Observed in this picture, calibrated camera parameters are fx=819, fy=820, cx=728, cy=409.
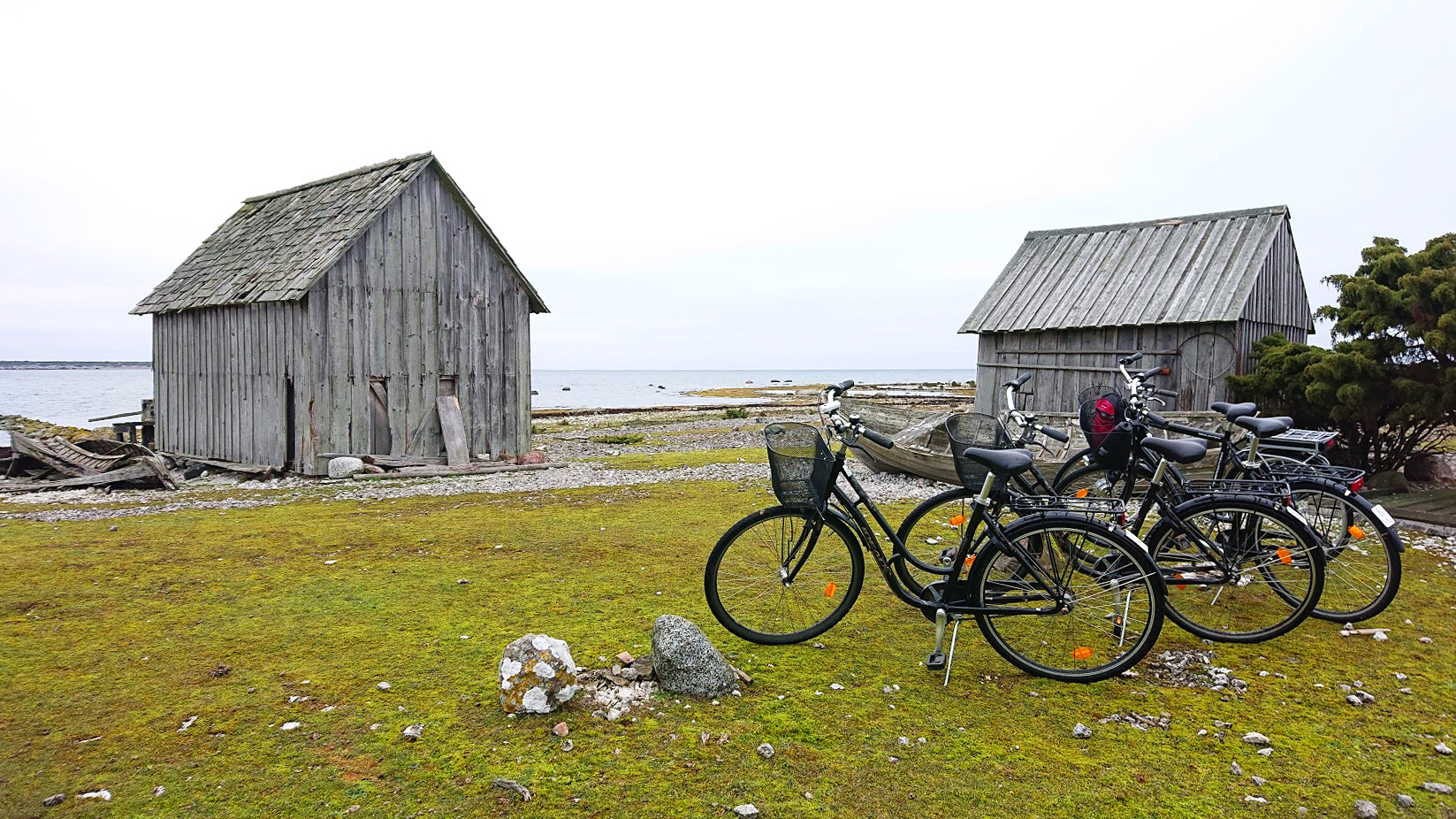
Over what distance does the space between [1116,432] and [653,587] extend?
384 cm

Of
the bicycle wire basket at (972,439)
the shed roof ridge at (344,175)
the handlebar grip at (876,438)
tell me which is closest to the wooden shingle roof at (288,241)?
the shed roof ridge at (344,175)

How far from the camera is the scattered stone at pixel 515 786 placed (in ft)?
11.7

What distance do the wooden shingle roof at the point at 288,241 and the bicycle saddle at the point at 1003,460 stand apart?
43.6ft

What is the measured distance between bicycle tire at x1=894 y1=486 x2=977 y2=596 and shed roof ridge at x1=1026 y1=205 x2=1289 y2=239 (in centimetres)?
1169

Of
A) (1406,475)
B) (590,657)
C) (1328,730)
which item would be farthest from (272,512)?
(1406,475)

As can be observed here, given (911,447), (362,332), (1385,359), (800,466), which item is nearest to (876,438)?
(800,466)

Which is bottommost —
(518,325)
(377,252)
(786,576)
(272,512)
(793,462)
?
(272,512)

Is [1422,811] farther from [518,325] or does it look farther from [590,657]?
[518,325]

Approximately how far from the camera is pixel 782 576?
17.7 feet

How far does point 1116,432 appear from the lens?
5.89 metres

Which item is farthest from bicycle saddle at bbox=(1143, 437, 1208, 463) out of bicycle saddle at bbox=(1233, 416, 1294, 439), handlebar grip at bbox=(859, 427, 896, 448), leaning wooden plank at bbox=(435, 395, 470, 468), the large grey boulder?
leaning wooden plank at bbox=(435, 395, 470, 468)

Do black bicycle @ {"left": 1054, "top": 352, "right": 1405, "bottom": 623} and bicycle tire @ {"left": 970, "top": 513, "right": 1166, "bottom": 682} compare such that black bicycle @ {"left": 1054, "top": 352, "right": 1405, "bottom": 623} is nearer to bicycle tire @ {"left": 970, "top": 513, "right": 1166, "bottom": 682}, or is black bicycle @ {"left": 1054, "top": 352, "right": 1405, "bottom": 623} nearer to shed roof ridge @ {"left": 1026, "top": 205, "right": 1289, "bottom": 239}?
bicycle tire @ {"left": 970, "top": 513, "right": 1166, "bottom": 682}

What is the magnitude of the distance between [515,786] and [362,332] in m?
13.7

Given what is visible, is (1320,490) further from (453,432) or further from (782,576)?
(453,432)
